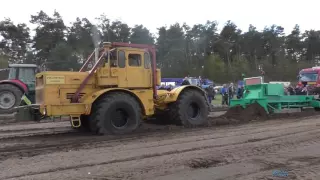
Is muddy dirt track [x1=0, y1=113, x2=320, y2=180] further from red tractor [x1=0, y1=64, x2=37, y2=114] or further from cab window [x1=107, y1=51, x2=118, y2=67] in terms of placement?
red tractor [x1=0, y1=64, x2=37, y2=114]

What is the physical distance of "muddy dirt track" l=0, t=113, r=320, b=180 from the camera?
6.17 m

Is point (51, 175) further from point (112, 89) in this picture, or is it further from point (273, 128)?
point (273, 128)

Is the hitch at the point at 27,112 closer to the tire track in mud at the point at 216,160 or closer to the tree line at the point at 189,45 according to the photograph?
the tire track in mud at the point at 216,160

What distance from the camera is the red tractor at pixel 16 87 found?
17.8 metres

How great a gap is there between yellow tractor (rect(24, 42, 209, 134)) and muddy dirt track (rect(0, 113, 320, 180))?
53cm

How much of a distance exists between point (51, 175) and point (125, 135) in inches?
176

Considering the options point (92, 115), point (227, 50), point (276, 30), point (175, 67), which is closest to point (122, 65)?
point (92, 115)

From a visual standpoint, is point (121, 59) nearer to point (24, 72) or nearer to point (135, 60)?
point (135, 60)

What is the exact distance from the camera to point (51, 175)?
6090 millimetres

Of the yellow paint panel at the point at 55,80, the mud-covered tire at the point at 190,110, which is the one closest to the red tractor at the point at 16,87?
the yellow paint panel at the point at 55,80

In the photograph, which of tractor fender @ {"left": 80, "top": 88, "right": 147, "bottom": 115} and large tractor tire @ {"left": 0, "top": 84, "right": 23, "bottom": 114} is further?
large tractor tire @ {"left": 0, "top": 84, "right": 23, "bottom": 114}

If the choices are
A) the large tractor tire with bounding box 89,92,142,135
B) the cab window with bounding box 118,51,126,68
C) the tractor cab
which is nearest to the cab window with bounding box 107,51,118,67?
the cab window with bounding box 118,51,126,68

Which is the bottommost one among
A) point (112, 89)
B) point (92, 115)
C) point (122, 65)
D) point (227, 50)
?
point (92, 115)

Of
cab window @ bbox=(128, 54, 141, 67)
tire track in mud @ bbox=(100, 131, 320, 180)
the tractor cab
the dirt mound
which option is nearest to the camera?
tire track in mud @ bbox=(100, 131, 320, 180)
